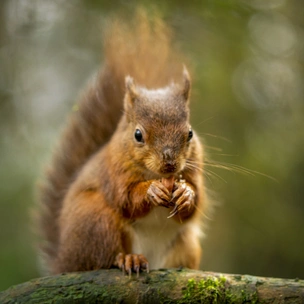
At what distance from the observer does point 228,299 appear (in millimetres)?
2418

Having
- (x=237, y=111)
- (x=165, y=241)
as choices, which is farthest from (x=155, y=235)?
(x=237, y=111)

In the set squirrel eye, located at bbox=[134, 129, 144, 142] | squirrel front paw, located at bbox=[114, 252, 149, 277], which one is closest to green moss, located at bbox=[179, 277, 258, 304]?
squirrel front paw, located at bbox=[114, 252, 149, 277]

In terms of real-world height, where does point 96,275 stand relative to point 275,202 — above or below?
below

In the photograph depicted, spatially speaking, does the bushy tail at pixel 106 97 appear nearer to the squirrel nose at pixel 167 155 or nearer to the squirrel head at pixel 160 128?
the squirrel head at pixel 160 128

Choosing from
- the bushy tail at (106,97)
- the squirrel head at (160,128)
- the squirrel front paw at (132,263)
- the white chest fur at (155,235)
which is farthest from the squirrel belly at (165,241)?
the bushy tail at (106,97)

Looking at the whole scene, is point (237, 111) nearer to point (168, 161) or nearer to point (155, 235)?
point (155, 235)

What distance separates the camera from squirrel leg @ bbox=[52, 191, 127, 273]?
2975 mm

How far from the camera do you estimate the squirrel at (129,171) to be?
277cm

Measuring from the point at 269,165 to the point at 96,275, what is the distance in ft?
7.44

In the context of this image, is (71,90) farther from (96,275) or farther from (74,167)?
(96,275)

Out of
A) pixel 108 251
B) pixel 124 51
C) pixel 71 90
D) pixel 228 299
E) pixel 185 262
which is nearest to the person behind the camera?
pixel 228 299

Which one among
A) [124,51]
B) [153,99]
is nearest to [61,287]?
[153,99]

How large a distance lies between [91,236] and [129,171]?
0.45 m

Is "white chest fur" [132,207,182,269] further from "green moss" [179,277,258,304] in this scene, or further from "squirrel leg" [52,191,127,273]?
"green moss" [179,277,258,304]
